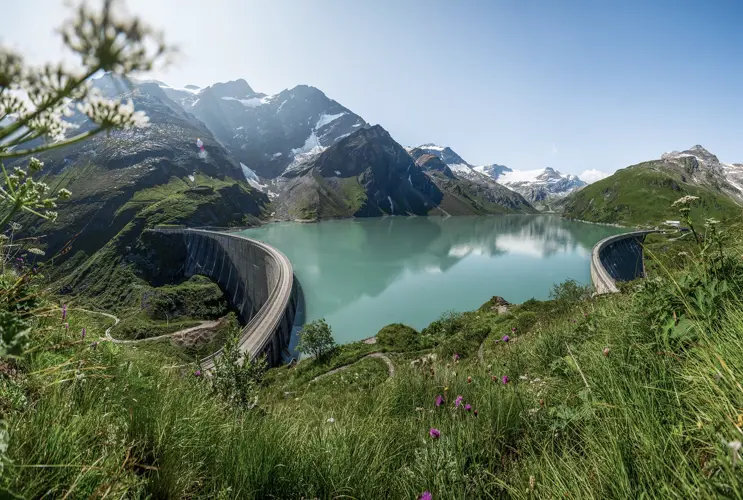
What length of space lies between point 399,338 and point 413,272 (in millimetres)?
59321

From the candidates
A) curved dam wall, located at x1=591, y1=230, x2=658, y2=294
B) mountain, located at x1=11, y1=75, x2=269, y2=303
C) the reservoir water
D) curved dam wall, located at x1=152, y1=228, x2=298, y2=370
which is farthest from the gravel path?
mountain, located at x1=11, y1=75, x2=269, y2=303

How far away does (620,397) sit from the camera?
7.80ft

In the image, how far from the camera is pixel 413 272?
8831 centimetres

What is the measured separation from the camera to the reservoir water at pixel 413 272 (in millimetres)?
59781

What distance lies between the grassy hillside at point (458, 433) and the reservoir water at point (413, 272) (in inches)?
1831

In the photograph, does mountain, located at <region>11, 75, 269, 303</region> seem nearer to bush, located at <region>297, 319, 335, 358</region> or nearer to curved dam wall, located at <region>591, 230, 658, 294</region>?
bush, located at <region>297, 319, 335, 358</region>

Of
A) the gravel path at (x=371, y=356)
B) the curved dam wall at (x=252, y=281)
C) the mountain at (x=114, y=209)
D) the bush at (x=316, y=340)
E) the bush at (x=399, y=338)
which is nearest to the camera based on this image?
the gravel path at (x=371, y=356)

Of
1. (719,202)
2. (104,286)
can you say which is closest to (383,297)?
(104,286)

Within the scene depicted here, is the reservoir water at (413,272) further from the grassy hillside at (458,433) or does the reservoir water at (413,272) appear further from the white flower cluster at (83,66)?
the white flower cluster at (83,66)

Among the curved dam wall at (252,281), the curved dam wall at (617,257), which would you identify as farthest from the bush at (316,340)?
the curved dam wall at (617,257)

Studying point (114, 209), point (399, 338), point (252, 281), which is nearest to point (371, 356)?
point (399, 338)

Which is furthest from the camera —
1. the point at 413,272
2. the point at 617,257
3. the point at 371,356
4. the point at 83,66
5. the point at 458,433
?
the point at 617,257

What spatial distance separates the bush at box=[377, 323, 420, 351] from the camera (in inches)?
1099

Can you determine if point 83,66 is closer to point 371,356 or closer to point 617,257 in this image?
point 371,356
